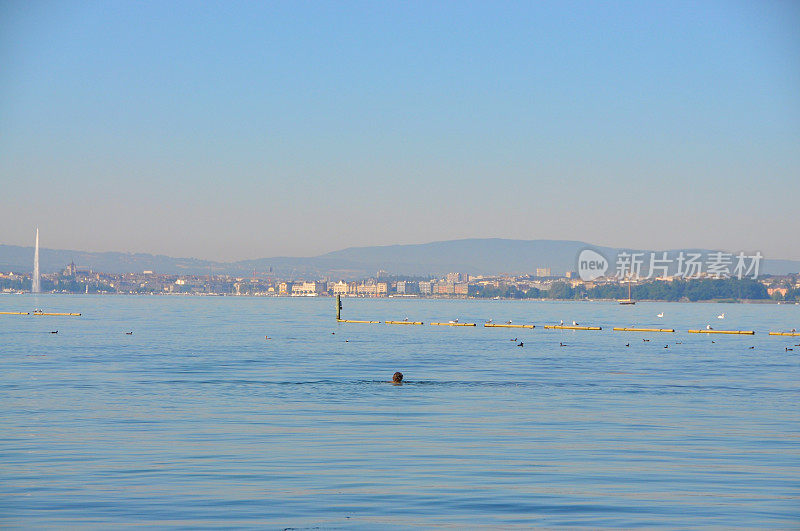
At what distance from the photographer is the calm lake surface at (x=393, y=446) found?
20.8 meters

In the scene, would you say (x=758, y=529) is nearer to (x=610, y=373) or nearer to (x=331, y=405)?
(x=331, y=405)

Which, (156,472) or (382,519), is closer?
(382,519)

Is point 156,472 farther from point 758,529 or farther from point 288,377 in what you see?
point 288,377

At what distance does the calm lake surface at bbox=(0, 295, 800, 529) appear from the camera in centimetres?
2075

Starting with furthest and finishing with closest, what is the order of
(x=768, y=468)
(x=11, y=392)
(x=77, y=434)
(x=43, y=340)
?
(x=43, y=340) → (x=11, y=392) → (x=77, y=434) → (x=768, y=468)

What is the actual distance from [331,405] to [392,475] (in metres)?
17.1

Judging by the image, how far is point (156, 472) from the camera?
24.9m

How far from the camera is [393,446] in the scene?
2986cm

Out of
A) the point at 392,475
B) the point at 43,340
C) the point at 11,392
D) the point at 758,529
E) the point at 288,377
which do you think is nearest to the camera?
the point at 758,529

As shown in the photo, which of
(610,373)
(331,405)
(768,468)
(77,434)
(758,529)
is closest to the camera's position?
(758,529)

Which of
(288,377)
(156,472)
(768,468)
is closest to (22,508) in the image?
(156,472)

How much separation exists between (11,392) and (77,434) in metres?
16.0

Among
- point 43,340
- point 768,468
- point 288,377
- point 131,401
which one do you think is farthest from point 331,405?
point 43,340

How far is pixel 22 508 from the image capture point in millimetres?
20531
